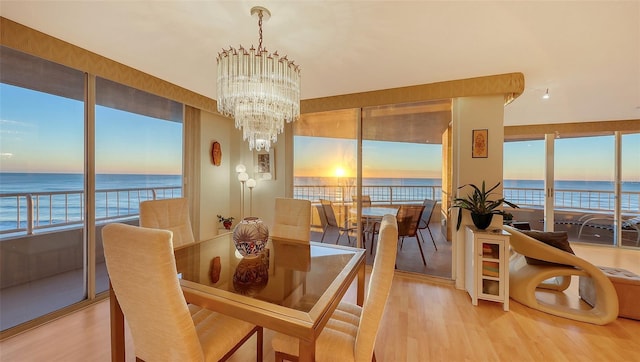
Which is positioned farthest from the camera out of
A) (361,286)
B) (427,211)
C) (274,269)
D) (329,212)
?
(329,212)

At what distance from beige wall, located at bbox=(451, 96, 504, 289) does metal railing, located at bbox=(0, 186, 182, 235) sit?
3.61 meters

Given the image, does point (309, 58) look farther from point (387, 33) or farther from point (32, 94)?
point (32, 94)

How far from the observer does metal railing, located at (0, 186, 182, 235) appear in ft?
6.69

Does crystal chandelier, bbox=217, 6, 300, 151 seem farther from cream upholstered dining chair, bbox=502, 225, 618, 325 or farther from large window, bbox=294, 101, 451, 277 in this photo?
cream upholstered dining chair, bbox=502, 225, 618, 325

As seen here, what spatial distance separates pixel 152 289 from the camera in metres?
1.02

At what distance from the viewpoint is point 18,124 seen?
203 cm

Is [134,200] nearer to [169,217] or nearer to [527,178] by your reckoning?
[169,217]

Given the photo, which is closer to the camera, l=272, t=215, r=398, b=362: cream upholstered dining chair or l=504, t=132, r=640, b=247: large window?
l=272, t=215, r=398, b=362: cream upholstered dining chair

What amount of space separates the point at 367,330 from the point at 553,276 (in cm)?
242

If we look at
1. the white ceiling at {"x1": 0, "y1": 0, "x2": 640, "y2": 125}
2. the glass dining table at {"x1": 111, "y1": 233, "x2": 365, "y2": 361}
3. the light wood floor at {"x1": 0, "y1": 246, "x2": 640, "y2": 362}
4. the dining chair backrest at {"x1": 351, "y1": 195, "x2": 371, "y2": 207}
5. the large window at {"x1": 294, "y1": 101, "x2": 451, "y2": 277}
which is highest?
the white ceiling at {"x1": 0, "y1": 0, "x2": 640, "y2": 125}

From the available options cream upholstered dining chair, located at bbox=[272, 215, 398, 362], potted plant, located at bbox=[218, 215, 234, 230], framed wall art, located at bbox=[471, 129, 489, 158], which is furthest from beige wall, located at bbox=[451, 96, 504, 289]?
potted plant, located at bbox=[218, 215, 234, 230]

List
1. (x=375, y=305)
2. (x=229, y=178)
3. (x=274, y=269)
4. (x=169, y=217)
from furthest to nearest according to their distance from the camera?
(x=229, y=178) < (x=169, y=217) < (x=274, y=269) < (x=375, y=305)

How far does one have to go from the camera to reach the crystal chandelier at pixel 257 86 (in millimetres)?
1688

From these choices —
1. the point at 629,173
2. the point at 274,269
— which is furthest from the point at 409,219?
the point at 629,173
